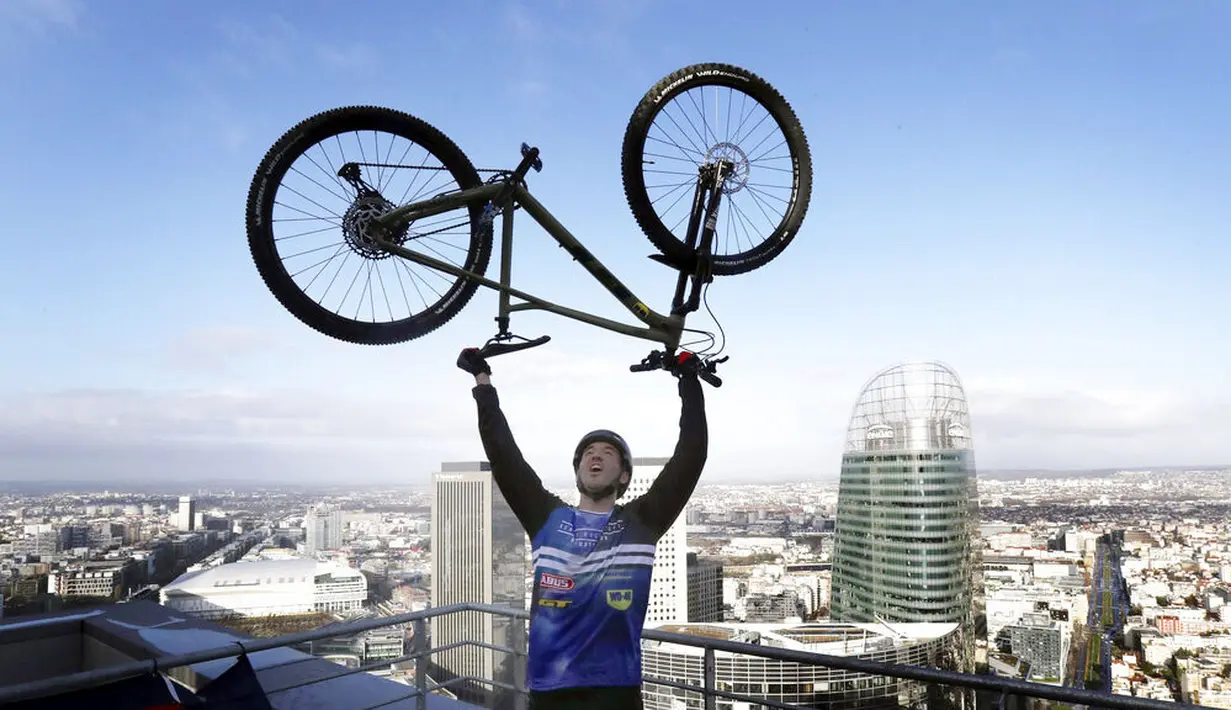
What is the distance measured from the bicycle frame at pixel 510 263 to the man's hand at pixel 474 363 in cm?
17

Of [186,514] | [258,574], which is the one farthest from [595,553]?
[258,574]

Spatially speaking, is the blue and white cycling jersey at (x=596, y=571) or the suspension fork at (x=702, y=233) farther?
the suspension fork at (x=702, y=233)

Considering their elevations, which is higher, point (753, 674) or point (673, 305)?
point (673, 305)

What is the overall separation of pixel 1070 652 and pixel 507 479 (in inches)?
800

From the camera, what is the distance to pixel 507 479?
1.95 meters

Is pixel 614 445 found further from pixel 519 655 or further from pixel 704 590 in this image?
pixel 704 590

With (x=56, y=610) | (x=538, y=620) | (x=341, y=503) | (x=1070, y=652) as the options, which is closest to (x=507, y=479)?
(x=538, y=620)

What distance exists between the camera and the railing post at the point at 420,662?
3039mm

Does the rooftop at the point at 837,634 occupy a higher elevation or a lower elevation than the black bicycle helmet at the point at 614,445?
lower

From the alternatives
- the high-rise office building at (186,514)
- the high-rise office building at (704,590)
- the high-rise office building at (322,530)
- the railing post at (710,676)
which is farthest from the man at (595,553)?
the high-rise office building at (704,590)

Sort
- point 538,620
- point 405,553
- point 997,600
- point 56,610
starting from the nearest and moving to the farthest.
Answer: point 538,620 → point 56,610 → point 405,553 → point 997,600

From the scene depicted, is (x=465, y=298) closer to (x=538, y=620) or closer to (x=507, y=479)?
(x=507, y=479)

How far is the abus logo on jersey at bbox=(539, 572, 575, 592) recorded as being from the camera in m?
1.79

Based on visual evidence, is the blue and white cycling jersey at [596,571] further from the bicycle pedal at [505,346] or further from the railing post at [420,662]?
the railing post at [420,662]
